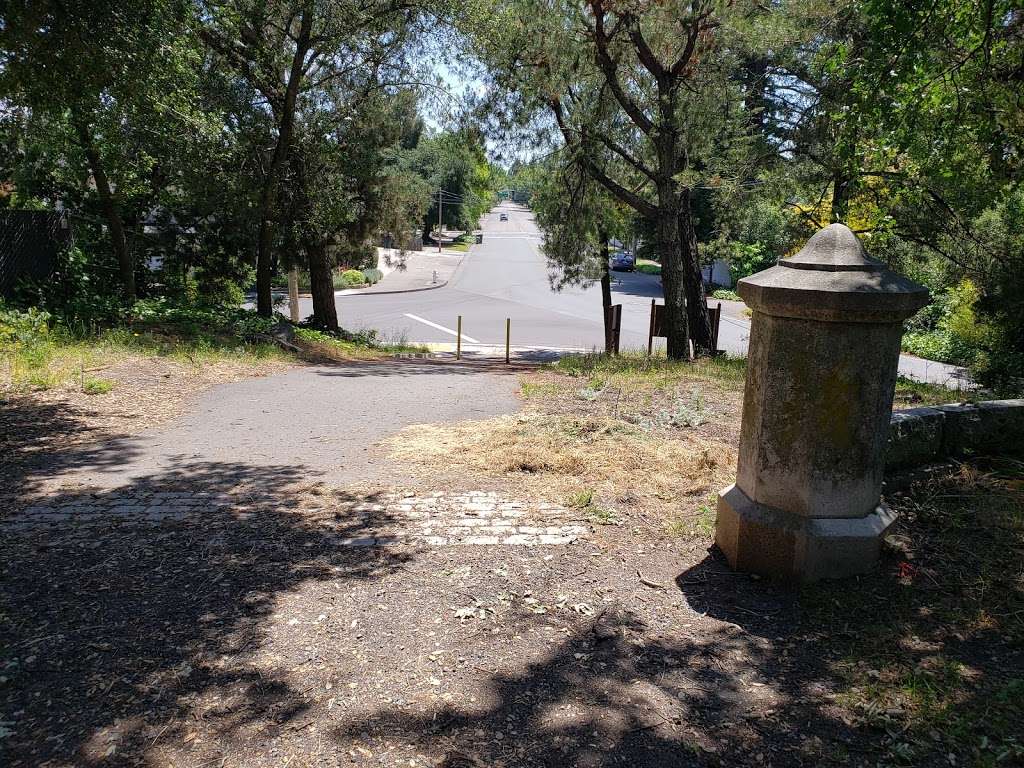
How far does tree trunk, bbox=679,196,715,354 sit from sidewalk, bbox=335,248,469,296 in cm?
2196

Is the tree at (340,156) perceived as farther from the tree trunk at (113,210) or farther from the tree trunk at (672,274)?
the tree trunk at (672,274)

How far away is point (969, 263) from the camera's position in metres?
13.6

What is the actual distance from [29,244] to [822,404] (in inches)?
559

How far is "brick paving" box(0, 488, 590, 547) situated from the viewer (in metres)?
4.68

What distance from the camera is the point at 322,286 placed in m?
20.6

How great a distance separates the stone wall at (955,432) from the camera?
190 inches

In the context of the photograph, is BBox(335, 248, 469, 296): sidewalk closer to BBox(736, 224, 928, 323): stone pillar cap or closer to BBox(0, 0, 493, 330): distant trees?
BBox(0, 0, 493, 330): distant trees

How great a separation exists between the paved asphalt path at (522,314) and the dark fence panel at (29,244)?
11597mm

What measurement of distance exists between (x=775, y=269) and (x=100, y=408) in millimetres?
7029

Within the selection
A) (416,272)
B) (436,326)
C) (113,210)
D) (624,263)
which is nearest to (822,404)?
(113,210)

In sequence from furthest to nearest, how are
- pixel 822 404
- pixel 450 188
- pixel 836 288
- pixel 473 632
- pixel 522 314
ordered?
pixel 450 188, pixel 522 314, pixel 822 404, pixel 836 288, pixel 473 632

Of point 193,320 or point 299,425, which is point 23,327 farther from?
point 299,425

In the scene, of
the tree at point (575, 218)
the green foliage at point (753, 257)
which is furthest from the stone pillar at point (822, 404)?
the green foliage at point (753, 257)

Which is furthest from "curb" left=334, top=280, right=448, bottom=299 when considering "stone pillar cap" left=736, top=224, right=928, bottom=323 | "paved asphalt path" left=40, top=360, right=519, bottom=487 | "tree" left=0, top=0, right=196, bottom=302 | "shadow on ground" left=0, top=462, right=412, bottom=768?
"stone pillar cap" left=736, top=224, right=928, bottom=323
